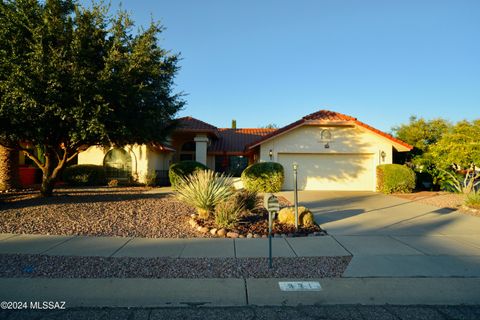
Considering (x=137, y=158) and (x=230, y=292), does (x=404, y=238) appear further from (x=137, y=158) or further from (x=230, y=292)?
(x=137, y=158)

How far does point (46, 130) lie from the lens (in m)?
9.66

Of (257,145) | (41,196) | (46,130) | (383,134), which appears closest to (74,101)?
(46,130)

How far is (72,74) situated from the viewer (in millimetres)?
8484

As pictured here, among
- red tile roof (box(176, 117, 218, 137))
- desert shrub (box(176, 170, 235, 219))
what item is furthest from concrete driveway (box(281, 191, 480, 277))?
red tile roof (box(176, 117, 218, 137))

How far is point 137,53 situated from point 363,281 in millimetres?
8926

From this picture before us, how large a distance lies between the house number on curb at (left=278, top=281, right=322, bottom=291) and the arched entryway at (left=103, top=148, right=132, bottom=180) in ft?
55.2

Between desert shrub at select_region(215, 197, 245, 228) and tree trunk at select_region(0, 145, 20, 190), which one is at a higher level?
tree trunk at select_region(0, 145, 20, 190)

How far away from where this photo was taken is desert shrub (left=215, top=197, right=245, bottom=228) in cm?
750

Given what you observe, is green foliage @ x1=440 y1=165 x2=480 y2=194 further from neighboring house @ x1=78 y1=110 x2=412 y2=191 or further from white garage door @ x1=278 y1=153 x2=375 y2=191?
white garage door @ x1=278 y1=153 x2=375 y2=191

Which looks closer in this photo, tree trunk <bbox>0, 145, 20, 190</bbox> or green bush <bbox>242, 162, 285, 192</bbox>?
tree trunk <bbox>0, 145, 20, 190</bbox>

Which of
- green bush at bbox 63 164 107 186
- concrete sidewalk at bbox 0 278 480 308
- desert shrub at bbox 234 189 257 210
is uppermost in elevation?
green bush at bbox 63 164 107 186

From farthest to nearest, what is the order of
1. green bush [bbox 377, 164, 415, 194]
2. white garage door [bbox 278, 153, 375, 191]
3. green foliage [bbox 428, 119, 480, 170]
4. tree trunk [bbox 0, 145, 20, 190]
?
1. white garage door [bbox 278, 153, 375, 191]
2. green bush [bbox 377, 164, 415, 194]
3. green foliage [bbox 428, 119, 480, 170]
4. tree trunk [bbox 0, 145, 20, 190]

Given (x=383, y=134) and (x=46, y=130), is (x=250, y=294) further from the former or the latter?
(x=383, y=134)

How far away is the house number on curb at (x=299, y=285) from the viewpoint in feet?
14.1
